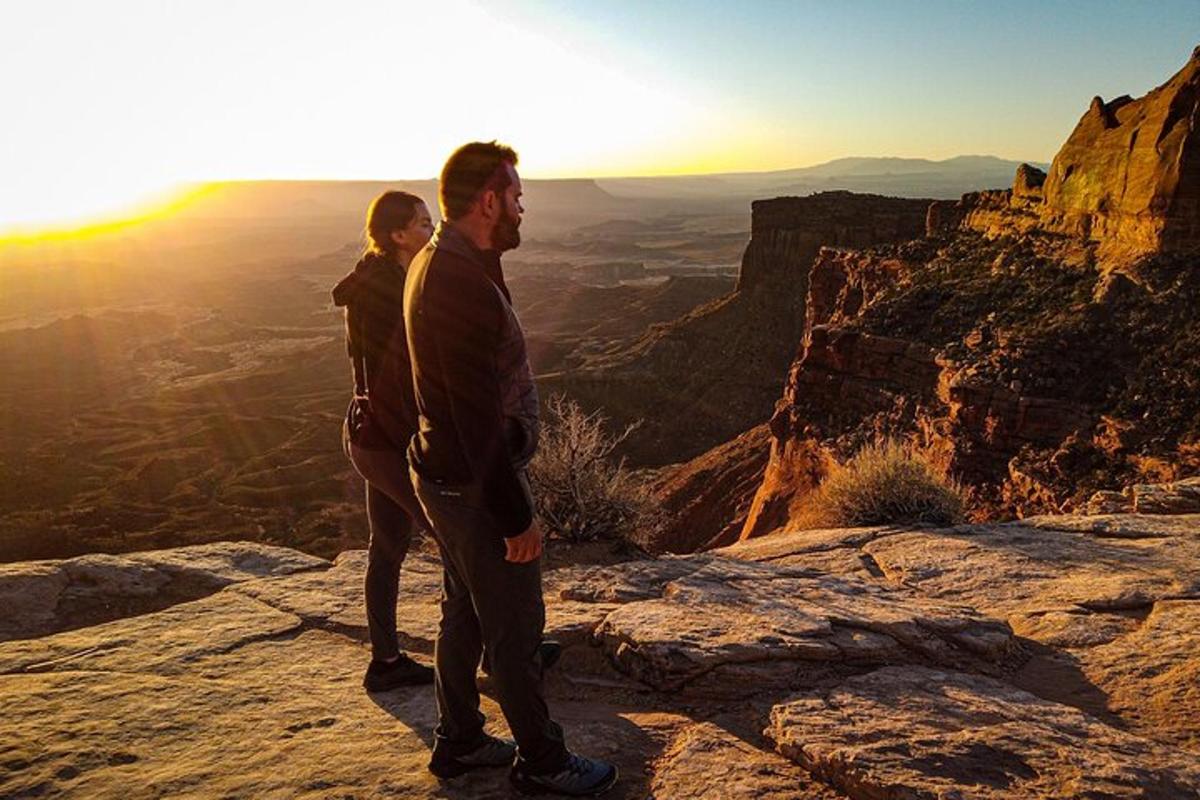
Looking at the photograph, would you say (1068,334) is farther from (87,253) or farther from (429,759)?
(87,253)

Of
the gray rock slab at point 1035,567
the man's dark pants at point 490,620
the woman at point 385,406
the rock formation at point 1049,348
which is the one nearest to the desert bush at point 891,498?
the gray rock slab at point 1035,567

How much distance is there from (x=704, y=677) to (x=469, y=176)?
222 cm

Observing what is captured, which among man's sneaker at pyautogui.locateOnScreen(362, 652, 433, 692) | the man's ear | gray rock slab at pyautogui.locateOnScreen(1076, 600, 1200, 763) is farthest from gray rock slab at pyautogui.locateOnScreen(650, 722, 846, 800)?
the man's ear

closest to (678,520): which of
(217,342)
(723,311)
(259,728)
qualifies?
(259,728)

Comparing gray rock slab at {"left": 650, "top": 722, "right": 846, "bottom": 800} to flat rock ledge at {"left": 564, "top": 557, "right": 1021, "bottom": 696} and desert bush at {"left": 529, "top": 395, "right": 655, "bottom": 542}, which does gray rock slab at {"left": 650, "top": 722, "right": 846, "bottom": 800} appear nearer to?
flat rock ledge at {"left": 564, "top": 557, "right": 1021, "bottom": 696}

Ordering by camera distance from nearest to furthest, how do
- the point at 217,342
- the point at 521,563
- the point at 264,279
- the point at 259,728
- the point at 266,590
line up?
the point at 521,563
the point at 259,728
the point at 266,590
the point at 217,342
the point at 264,279

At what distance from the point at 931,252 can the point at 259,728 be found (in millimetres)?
20042

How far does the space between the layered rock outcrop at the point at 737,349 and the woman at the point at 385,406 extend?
27902 millimetres

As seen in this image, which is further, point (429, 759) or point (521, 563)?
point (429, 759)

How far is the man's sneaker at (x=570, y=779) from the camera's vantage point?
2447mm

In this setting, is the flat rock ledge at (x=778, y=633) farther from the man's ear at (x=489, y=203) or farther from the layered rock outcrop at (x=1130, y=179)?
the layered rock outcrop at (x=1130, y=179)

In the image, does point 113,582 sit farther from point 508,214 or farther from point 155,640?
point 508,214

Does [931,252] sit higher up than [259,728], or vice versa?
[931,252]

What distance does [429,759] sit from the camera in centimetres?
274
